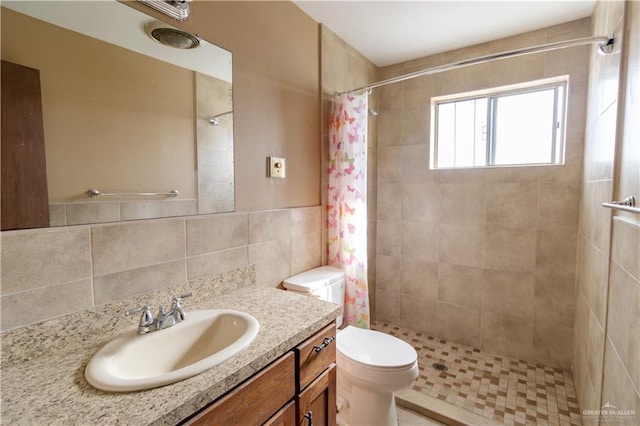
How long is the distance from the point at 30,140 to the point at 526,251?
9.15 feet

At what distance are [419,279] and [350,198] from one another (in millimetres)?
1101

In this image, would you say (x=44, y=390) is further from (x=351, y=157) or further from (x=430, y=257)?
(x=430, y=257)

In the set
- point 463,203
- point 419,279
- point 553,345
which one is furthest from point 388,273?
point 553,345

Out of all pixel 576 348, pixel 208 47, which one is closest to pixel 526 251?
pixel 576 348

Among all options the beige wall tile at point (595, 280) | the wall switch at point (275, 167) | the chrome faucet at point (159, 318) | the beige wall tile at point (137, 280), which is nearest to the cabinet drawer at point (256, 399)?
the chrome faucet at point (159, 318)

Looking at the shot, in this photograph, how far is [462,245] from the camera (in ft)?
7.97

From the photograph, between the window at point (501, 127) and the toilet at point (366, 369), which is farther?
the window at point (501, 127)

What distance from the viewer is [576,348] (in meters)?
1.95

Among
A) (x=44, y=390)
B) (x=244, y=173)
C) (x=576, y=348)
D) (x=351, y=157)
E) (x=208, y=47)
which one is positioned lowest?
(x=576, y=348)

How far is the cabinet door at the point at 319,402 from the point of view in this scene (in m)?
1.06

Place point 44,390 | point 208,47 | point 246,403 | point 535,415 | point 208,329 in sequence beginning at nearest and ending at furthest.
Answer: point 44,390
point 246,403
point 208,329
point 208,47
point 535,415

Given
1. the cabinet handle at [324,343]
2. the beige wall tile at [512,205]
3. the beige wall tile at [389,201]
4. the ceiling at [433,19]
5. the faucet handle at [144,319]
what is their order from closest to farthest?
1. the faucet handle at [144,319]
2. the cabinet handle at [324,343]
3. the ceiling at [433,19]
4. the beige wall tile at [512,205]
5. the beige wall tile at [389,201]

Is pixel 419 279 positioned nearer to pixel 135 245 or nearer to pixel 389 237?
pixel 389 237

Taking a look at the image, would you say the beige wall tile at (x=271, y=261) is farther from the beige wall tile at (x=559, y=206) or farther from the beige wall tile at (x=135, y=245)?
the beige wall tile at (x=559, y=206)
